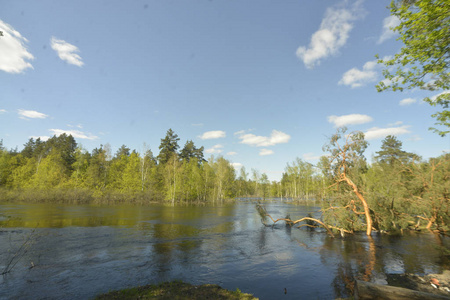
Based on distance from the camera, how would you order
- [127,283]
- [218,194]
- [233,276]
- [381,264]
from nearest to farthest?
1. [127,283]
2. [233,276]
3. [381,264]
4. [218,194]

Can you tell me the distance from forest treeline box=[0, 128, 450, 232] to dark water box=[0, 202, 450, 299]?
294 centimetres

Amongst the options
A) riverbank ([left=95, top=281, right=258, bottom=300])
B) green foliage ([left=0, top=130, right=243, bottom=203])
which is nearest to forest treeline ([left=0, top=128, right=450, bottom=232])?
green foliage ([left=0, top=130, right=243, bottom=203])

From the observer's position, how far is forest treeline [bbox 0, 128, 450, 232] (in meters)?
18.7

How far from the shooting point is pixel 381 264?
11703 millimetres

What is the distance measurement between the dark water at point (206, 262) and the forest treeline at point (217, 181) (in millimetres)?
2939

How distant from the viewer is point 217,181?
2977 inches

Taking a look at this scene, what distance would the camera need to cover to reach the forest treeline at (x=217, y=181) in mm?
18688

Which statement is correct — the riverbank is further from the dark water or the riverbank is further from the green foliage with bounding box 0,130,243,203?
the green foliage with bounding box 0,130,243,203

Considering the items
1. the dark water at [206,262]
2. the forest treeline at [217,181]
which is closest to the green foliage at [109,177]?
→ the forest treeline at [217,181]

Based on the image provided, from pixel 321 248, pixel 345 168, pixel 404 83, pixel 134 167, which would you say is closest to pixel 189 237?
pixel 321 248

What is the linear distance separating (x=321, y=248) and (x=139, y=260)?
13.1m

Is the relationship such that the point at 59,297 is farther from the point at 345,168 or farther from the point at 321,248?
the point at 345,168

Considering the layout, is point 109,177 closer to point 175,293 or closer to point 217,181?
point 217,181

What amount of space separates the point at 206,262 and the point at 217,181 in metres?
64.2
